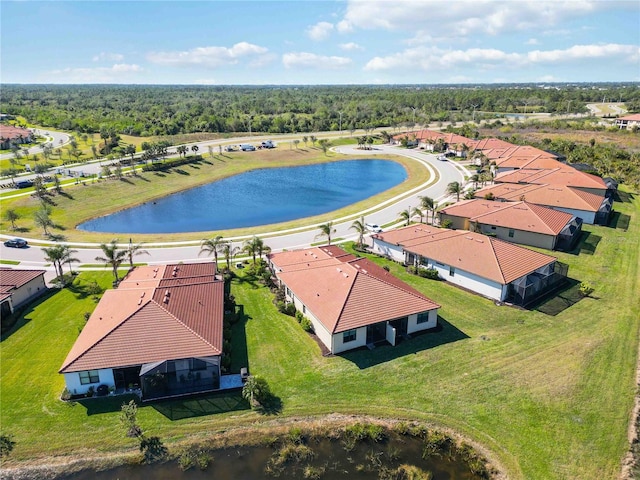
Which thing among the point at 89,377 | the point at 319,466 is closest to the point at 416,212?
the point at 319,466

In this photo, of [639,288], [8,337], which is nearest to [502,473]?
[639,288]

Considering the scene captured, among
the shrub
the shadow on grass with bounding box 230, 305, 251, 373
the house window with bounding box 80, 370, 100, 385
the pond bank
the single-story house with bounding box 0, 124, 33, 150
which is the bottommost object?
the pond bank

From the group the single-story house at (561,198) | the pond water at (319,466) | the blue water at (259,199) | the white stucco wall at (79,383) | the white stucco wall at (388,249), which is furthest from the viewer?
the blue water at (259,199)

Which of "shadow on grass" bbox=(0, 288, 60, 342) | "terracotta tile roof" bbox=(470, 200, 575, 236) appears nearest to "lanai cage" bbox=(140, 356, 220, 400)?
"shadow on grass" bbox=(0, 288, 60, 342)

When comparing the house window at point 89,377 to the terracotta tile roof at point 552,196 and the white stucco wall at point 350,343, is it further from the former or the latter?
the terracotta tile roof at point 552,196

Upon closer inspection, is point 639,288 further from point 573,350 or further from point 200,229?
point 200,229

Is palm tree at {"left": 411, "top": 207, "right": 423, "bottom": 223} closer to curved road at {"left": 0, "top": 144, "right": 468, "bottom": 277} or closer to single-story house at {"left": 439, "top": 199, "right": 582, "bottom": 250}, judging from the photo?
curved road at {"left": 0, "top": 144, "right": 468, "bottom": 277}

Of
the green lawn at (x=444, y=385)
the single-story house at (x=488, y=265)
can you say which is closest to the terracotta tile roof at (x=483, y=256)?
the single-story house at (x=488, y=265)

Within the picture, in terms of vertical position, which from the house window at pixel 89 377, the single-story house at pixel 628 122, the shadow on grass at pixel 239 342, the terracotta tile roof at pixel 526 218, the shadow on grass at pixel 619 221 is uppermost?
the single-story house at pixel 628 122
